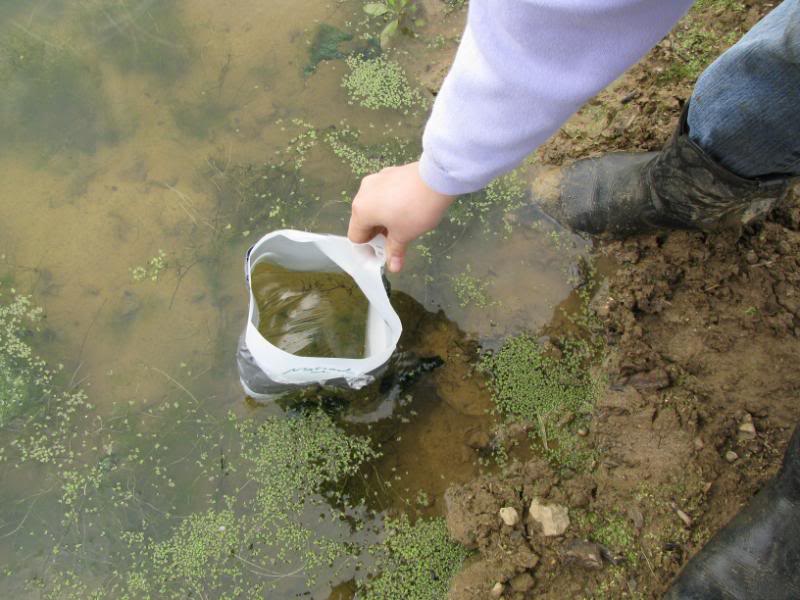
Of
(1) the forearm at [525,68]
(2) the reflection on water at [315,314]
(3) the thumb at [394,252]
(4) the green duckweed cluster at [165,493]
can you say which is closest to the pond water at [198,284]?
(4) the green duckweed cluster at [165,493]

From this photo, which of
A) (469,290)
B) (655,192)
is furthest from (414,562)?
(655,192)

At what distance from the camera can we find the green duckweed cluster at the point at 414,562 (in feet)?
4.90

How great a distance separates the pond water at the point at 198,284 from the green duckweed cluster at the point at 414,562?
1.8 inches

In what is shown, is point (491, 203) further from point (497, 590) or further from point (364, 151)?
point (497, 590)

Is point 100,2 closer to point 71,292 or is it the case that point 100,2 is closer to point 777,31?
point 71,292

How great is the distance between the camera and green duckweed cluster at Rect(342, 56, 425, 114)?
75.2 inches

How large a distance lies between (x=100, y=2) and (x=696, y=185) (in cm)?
187

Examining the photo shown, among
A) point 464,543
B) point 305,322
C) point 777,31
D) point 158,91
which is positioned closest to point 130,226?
point 158,91

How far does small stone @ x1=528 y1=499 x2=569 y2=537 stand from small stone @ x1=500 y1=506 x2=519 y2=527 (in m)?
0.04

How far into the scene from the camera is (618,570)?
1427 millimetres

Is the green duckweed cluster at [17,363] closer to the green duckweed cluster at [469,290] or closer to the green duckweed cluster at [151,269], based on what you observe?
the green duckweed cluster at [151,269]

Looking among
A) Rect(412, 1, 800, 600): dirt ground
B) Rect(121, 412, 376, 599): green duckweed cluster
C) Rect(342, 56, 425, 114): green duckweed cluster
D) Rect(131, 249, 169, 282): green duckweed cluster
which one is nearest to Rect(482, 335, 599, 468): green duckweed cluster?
Rect(412, 1, 800, 600): dirt ground

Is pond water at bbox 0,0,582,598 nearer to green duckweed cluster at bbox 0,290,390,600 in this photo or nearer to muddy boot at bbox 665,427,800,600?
green duckweed cluster at bbox 0,290,390,600

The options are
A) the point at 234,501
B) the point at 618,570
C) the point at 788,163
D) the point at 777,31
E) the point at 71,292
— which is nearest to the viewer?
the point at 777,31
